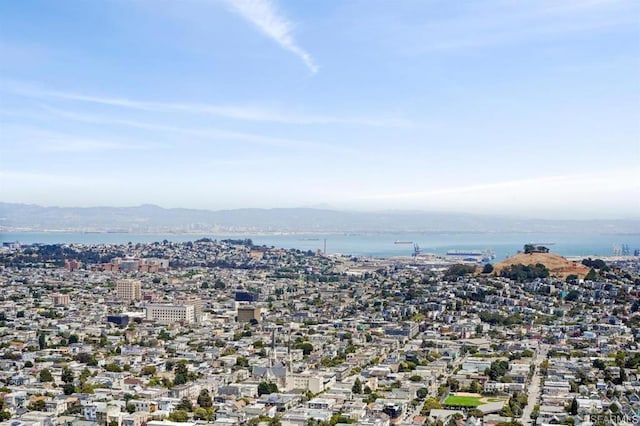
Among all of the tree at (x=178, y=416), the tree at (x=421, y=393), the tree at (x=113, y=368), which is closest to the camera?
the tree at (x=178, y=416)

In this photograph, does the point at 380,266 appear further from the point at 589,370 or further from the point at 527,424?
the point at 527,424

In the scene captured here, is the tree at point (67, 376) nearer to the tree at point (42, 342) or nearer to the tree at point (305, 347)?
the tree at point (42, 342)

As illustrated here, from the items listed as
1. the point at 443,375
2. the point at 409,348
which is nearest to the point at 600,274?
the point at 409,348

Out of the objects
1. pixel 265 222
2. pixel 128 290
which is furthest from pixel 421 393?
pixel 265 222

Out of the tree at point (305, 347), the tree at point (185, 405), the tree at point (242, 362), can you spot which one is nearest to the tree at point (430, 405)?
the tree at point (185, 405)

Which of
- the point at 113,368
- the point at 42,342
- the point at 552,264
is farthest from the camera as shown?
the point at 552,264

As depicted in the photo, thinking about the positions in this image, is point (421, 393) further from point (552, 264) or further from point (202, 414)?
point (552, 264)
